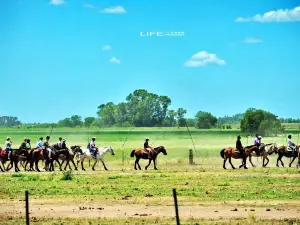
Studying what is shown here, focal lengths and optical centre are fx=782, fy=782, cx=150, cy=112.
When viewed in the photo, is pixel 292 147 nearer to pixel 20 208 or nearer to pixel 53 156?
pixel 53 156

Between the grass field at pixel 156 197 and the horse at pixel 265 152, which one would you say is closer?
the grass field at pixel 156 197

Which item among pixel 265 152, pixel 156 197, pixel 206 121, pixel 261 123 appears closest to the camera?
pixel 156 197

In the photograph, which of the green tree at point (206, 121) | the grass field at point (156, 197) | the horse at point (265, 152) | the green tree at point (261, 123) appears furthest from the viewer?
the green tree at point (206, 121)

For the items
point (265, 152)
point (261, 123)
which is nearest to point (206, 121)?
point (261, 123)

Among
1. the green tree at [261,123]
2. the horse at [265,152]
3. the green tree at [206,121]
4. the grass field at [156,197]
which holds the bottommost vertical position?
the grass field at [156,197]

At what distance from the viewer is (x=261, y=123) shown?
11094 centimetres

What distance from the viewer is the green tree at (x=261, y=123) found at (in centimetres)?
10844

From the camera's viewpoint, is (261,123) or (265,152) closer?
(265,152)

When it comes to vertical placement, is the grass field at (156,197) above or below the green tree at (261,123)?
below

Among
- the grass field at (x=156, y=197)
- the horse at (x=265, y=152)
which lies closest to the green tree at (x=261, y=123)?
the horse at (x=265, y=152)

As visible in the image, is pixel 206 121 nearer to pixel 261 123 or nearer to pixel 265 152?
pixel 261 123

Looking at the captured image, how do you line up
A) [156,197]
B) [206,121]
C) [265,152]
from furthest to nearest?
[206,121], [265,152], [156,197]

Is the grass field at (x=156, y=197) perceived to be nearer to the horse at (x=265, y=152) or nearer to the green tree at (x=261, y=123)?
the horse at (x=265, y=152)

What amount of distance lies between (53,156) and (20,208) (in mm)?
21655
